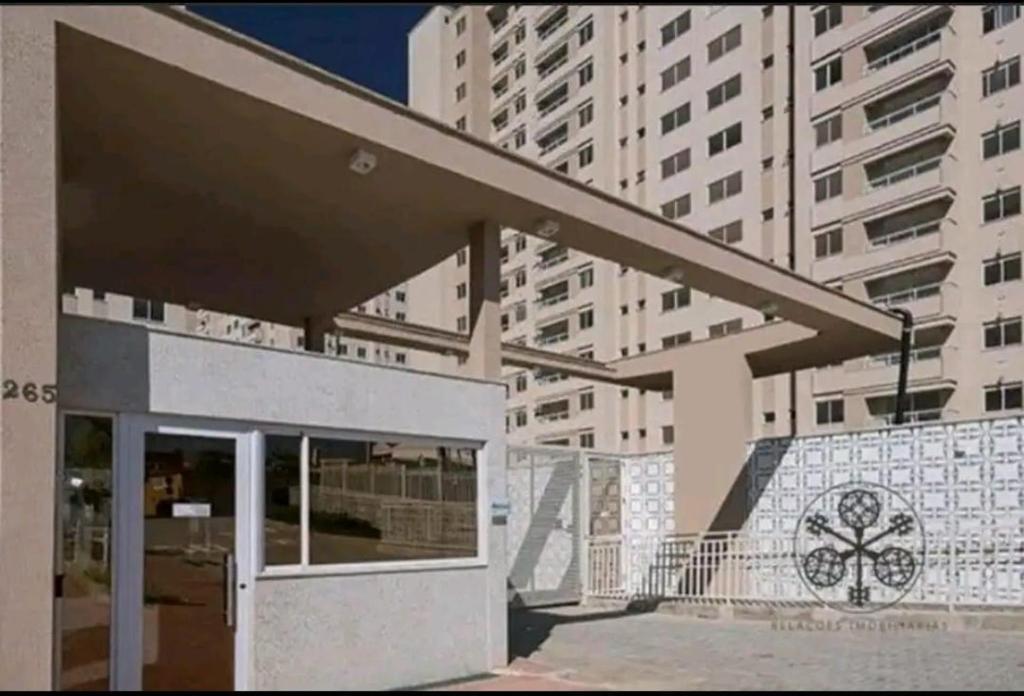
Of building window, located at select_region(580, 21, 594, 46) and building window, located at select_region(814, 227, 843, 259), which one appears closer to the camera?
building window, located at select_region(814, 227, 843, 259)

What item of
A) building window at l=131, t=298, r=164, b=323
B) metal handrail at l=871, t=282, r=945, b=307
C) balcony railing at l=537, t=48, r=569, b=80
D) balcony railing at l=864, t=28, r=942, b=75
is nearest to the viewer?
building window at l=131, t=298, r=164, b=323

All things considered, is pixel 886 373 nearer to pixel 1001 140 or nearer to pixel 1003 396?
pixel 1003 396

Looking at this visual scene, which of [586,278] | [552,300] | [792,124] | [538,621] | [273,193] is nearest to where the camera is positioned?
[273,193]

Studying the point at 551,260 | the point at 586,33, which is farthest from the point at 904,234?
the point at 586,33

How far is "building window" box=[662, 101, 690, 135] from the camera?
49406 mm

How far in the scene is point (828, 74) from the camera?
1667 inches

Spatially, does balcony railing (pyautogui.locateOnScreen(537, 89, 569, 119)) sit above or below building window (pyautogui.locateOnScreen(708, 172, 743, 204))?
above

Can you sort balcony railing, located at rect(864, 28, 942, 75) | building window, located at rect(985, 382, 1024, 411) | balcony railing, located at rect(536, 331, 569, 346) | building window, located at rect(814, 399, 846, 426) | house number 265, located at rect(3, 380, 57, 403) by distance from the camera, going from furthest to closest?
1. balcony railing, located at rect(536, 331, 569, 346)
2. building window, located at rect(814, 399, 846, 426)
3. balcony railing, located at rect(864, 28, 942, 75)
4. building window, located at rect(985, 382, 1024, 411)
5. house number 265, located at rect(3, 380, 57, 403)

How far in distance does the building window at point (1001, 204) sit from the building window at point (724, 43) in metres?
14.6

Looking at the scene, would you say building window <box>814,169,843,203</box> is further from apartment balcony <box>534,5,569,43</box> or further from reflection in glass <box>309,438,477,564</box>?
reflection in glass <box>309,438,477,564</box>

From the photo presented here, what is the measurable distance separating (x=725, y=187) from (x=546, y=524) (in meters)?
32.6

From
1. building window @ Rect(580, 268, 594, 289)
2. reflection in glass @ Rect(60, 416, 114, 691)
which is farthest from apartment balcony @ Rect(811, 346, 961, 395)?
reflection in glass @ Rect(60, 416, 114, 691)

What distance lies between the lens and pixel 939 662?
10570 mm

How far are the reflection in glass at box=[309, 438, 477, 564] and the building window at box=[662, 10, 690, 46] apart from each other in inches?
1704
